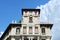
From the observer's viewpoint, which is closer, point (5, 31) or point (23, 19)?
point (23, 19)

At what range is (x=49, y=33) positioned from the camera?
7319cm

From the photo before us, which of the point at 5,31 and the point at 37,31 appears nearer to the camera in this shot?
the point at 37,31

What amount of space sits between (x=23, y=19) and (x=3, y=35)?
688 inches

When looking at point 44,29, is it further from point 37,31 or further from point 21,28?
point 21,28

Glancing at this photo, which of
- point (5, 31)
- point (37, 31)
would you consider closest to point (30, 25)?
point (37, 31)

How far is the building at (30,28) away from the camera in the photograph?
2857 inches

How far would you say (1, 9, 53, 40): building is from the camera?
7256cm

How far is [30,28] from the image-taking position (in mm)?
73875

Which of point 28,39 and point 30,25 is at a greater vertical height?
point 30,25

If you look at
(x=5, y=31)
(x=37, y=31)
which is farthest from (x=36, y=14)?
(x=5, y=31)

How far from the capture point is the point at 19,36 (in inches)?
2881

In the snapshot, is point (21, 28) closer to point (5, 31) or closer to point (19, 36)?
point (19, 36)

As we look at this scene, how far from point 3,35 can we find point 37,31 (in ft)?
66.1

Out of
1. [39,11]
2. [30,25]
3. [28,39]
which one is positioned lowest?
[28,39]
